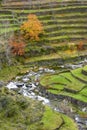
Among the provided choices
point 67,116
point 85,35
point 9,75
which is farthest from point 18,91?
point 85,35

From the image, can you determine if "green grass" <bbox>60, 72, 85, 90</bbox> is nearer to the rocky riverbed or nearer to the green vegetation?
the rocky riverbed

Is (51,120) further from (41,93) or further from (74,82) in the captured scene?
(74,82)

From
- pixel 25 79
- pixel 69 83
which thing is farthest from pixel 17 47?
pixel 69 83

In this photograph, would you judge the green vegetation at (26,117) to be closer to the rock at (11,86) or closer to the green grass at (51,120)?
the green grass at (51,120)

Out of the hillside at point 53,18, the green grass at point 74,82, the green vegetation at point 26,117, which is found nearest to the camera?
the green vegetation at point 26,117

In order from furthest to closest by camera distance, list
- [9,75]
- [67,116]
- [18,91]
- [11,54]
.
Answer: [11,54], [9,75], [18,91], [67,116]

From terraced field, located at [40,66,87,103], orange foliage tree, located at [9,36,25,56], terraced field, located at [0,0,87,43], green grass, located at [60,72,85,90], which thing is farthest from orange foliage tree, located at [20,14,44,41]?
green grass, located at [60,72,85,90]

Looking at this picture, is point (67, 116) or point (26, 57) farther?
point (26, 57)

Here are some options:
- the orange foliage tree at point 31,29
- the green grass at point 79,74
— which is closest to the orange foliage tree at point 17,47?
the orange foliage tree at point 31,29

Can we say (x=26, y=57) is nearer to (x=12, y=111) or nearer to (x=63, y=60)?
(x=63, y=60)
